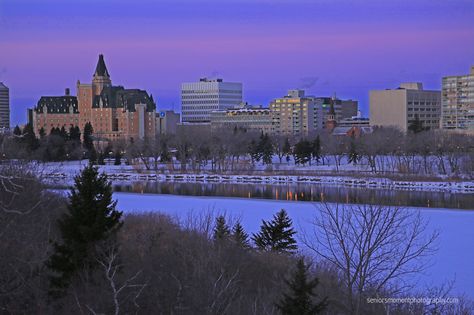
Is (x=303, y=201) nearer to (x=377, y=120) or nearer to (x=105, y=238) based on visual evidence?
(x=105, y=238)

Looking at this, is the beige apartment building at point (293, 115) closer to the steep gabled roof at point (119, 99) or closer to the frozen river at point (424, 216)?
the steep gabled roof at point (119, 99)

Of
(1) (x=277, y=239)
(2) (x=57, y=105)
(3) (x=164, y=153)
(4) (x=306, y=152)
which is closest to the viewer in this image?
(1) (x=277, y=239)

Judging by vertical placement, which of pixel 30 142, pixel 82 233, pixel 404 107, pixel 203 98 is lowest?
pixel 82 233

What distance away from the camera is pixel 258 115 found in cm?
15962

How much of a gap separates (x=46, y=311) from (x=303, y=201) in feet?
91.3

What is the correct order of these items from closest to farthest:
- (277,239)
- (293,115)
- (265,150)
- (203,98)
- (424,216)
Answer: (277,239) → (424,216) → (265,150) → (293,115) → (203,98)

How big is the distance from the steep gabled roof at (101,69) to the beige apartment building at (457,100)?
68.2 metres

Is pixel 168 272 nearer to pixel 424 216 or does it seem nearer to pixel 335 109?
pixel 424 216

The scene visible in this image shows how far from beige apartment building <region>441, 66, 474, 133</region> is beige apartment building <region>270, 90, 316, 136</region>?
31749 mm

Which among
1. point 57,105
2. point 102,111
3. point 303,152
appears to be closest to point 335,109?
point 102,111

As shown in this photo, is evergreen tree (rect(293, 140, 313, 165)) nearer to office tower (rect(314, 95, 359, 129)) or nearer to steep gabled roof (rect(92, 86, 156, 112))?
steep gabled roof (rect(92, 86, 156, 112))

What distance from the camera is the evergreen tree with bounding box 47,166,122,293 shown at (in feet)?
46.1

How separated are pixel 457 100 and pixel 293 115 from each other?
38173 mm

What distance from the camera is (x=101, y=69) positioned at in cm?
15025
